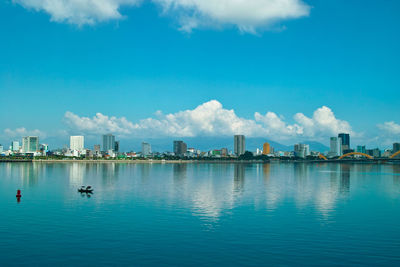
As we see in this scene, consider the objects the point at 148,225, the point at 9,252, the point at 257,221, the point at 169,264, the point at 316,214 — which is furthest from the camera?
the point at 316,214

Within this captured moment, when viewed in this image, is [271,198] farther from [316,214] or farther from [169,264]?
[169,264]

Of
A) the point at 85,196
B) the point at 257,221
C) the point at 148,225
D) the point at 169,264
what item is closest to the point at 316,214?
the point at 257,221

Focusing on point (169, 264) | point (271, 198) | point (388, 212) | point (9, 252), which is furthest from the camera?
point (271, 198)

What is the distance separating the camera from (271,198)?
58.1 meters

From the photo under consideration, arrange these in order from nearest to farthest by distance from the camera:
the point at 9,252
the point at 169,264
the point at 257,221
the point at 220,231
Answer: the point at 169,264 < the point at 9,252 < the point at 220,231 < the point at 257,221

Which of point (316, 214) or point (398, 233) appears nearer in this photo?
point (398, 233)

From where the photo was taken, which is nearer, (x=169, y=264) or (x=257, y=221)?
(x=169, y=264)

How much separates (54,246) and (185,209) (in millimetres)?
19635

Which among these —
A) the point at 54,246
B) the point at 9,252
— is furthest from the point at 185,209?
the point at 9,252

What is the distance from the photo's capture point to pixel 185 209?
45094 mm

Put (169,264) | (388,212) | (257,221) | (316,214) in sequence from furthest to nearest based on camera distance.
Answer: (388,212), (316,214), (257,221), (169,264)

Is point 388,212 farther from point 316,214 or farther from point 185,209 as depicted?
point 185,209

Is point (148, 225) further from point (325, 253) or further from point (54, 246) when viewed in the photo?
point (325, 253)

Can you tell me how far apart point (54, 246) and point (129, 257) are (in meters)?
6.85
